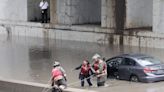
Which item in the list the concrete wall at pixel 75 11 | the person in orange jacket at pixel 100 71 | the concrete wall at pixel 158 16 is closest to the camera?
the person in orange jacket at pixel 100 71

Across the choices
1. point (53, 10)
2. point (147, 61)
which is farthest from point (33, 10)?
point (147, 61)

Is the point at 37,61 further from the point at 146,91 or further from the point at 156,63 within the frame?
the point at 146,91

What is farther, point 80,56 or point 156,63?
point 80,56

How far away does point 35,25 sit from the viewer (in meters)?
44.7

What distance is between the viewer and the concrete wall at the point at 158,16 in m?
34.6

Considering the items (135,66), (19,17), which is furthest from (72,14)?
(135,66)

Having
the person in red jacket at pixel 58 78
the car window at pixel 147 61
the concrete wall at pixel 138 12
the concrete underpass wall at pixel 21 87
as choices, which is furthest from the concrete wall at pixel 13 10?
the person in red jacket at pixel 58 78

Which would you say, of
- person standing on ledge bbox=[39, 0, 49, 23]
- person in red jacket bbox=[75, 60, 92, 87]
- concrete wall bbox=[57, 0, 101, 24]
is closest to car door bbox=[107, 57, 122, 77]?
person in red jacket bbox=[75, 60, 92, 87]

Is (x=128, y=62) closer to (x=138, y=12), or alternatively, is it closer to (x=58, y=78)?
(x=58, y=78)

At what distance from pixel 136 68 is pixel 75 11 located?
70.0 feet

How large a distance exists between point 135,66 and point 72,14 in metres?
21.0

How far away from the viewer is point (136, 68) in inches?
893

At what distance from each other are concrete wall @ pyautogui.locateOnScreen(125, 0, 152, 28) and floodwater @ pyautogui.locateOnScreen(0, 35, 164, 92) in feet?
8.17

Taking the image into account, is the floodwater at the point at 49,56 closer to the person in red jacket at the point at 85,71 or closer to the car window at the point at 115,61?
the person in red jacket at the point at 85,71
